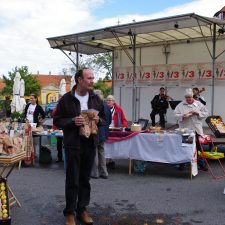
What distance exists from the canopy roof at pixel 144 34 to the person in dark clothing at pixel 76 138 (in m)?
6.41

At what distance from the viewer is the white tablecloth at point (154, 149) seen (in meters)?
7.21

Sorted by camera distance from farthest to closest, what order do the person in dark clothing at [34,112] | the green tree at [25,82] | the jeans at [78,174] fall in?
1. the green tree at [25,82]
2. the person in dark clothing at [34,112]
3. the jeans at [78,174]

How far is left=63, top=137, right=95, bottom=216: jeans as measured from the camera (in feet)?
14.1

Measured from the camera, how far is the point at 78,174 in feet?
14.4

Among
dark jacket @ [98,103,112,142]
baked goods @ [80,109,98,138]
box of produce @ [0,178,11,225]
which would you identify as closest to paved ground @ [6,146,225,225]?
box of produce @ [0,178,11,225]

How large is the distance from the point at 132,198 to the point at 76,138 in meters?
2.01

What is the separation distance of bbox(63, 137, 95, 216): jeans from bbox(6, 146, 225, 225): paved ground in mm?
409

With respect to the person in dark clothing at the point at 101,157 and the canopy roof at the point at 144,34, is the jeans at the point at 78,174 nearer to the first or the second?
the person in dark clothing at the point at 101,157

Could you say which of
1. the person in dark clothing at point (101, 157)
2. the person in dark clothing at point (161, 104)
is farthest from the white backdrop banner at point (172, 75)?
the person in dark clothing at point (101, 157)

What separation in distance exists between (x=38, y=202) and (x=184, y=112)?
360 centimetres

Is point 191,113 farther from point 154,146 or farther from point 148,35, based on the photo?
point 148,35

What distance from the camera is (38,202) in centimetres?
561

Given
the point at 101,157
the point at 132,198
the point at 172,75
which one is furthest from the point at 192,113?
the point at 172,75

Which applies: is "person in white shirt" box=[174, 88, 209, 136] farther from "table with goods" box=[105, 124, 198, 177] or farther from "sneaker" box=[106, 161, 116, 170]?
"sneaker" box=[106, 161, 116, 170]
